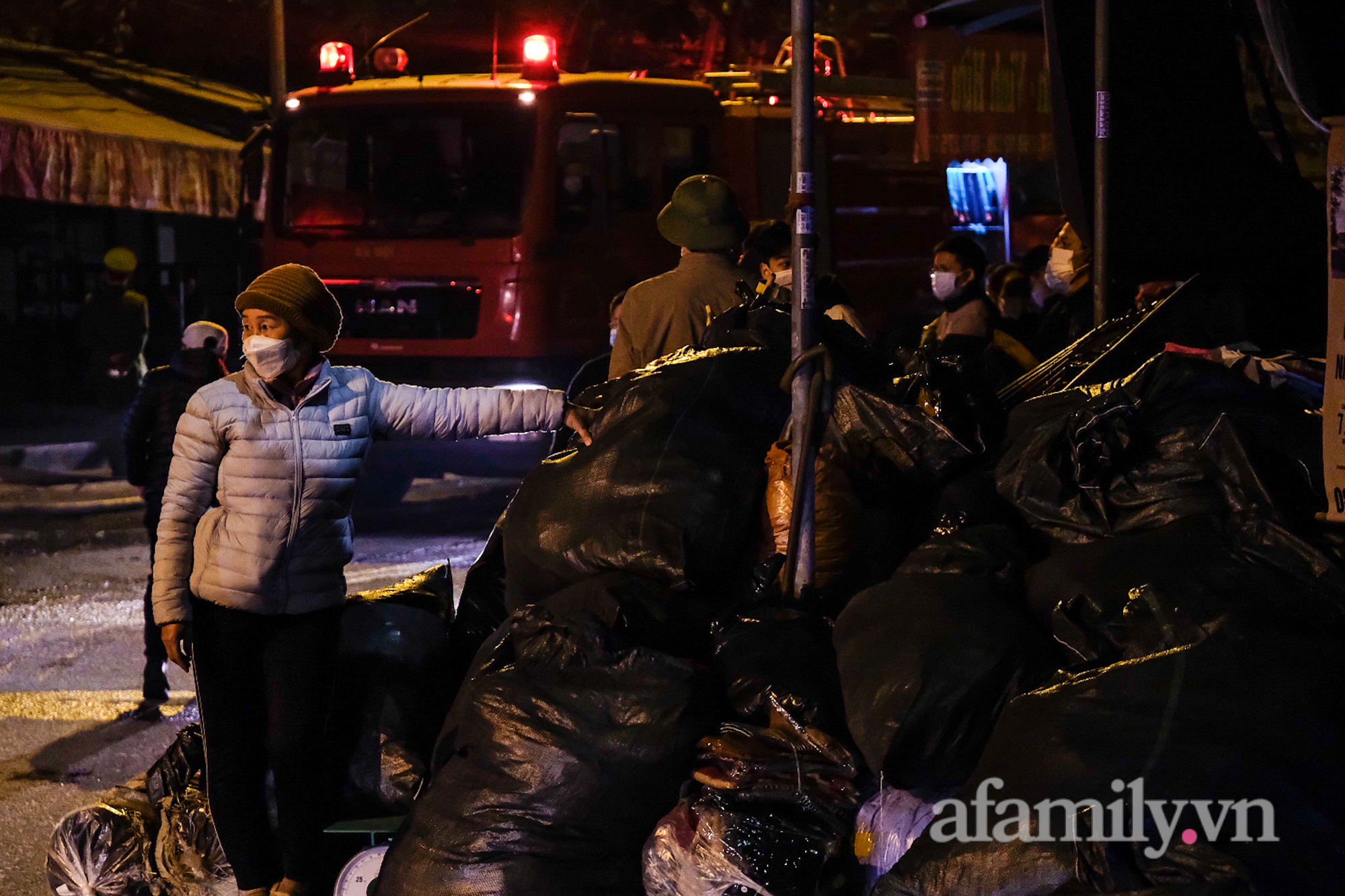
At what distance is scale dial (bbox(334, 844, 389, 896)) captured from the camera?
3242 mm

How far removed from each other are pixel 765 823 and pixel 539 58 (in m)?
7.86

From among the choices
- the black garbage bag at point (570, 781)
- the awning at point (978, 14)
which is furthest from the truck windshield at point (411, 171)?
the black garbage bag at point (570, 781)

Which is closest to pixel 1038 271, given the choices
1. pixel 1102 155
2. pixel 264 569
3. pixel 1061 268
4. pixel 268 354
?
pixel 1061 268

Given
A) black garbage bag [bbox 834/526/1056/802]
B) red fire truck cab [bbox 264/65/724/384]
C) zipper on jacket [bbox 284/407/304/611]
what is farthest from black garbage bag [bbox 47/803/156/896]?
red fire truck cab [bbox 264/65/724/384]

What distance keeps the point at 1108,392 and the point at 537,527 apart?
1.40 m

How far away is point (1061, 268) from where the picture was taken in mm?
6797

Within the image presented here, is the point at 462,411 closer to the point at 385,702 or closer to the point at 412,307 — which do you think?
the point at 385,702

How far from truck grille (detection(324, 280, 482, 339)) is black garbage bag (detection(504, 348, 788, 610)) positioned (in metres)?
6.40

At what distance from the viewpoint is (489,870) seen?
2.92 metres

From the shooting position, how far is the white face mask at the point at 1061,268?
6.79m

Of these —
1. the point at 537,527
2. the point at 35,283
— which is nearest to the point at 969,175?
the point at 537,527

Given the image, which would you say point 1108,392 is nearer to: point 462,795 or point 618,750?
point 618,750

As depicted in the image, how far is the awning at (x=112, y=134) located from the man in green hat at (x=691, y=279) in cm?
960

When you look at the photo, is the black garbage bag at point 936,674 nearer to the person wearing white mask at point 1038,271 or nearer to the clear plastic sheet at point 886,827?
the clear plastic sheet at point 886,827
